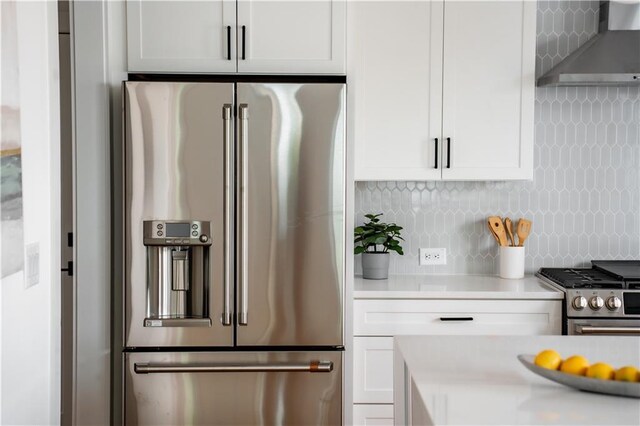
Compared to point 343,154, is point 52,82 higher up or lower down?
higher up

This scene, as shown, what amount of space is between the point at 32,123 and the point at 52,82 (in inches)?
9.8

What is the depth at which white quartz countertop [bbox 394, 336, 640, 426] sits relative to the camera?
1442 mm

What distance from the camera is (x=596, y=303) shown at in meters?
3.15

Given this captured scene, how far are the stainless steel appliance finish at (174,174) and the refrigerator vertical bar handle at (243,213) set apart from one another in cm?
6

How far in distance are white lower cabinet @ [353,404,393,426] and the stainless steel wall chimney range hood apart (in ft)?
5.41

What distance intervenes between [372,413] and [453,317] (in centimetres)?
55

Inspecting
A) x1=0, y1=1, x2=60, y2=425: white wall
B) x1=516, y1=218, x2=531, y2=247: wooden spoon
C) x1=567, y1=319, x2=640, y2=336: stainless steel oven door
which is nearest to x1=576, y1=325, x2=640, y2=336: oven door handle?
x1=567, y1=319, x2=640, y2=336: stainless steel oven door

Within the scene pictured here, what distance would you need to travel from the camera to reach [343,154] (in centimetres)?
297

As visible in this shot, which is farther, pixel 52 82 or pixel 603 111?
pixel 603 111

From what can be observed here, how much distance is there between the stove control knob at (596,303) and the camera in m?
3.15

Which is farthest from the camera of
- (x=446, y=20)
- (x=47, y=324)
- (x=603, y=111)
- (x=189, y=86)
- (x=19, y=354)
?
(x=603, y=111)

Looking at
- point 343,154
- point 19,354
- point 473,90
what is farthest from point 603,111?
point 19,354

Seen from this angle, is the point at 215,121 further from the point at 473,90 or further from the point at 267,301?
the point at 473,90

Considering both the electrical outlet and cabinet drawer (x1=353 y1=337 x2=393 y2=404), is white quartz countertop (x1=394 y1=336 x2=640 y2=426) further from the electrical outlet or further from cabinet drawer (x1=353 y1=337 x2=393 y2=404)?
the electrical outlet
